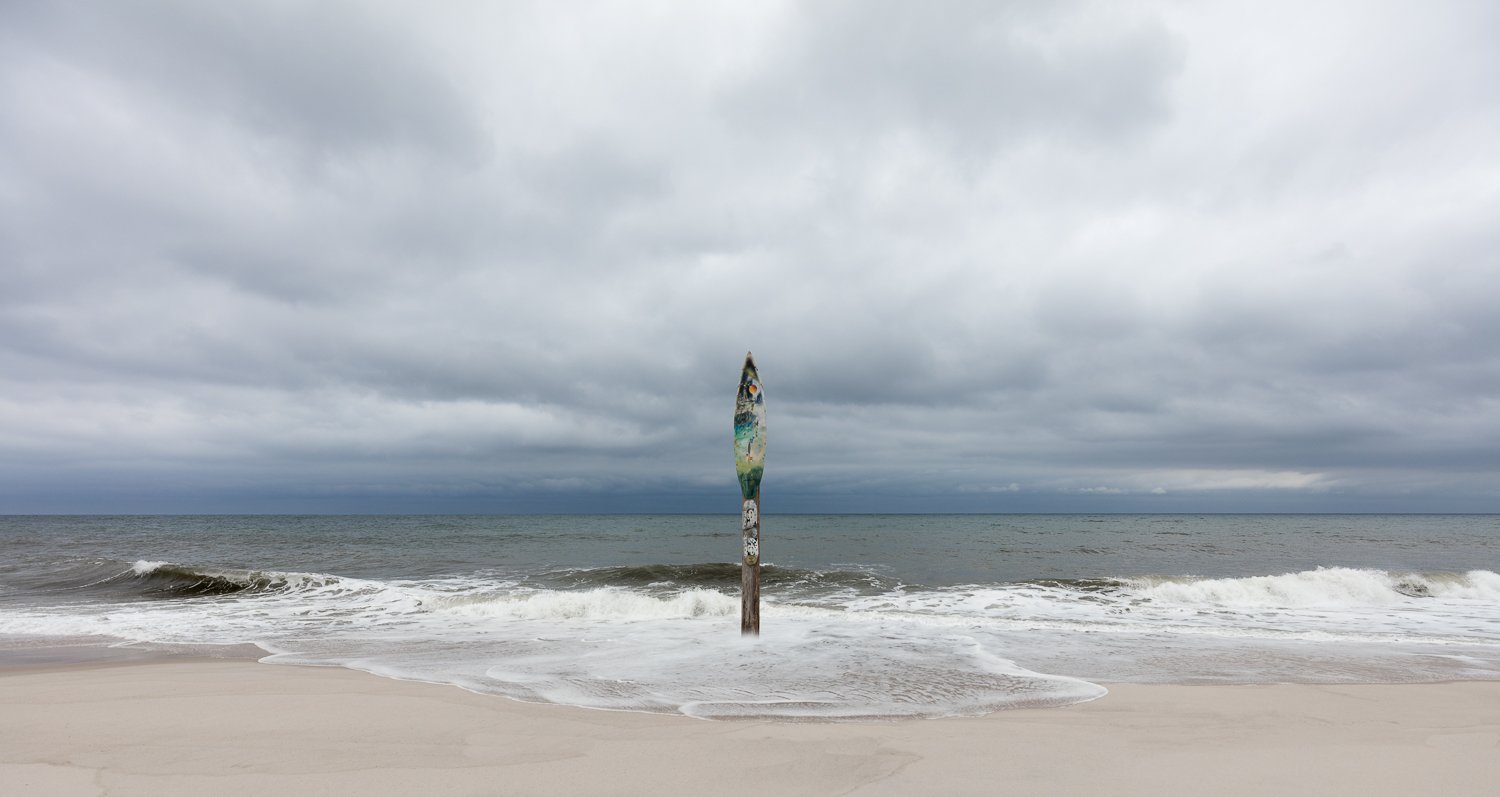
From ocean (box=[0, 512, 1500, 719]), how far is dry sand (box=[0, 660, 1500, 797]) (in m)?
0.84

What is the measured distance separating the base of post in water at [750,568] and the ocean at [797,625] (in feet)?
1.03

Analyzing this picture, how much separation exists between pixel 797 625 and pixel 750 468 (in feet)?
12.7

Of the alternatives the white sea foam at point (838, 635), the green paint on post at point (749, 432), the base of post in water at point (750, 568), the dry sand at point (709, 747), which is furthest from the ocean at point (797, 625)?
the green paint on post at point (749, 432)

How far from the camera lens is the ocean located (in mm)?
7808

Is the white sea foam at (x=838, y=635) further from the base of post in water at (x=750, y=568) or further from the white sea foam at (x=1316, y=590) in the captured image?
the base of post in water at (x=750, y=568)

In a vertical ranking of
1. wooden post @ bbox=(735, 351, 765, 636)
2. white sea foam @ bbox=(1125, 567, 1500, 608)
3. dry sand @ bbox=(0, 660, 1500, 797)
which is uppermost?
wooden post @ bbox=(735, 351, 765, 636)

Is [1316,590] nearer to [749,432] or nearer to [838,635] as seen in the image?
[838,635]

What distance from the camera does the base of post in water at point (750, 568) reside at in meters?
10.6

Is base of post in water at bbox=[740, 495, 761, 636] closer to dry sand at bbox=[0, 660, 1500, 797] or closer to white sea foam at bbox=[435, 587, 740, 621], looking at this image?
dry sand at bbox=[0, 660, 1500, 797]

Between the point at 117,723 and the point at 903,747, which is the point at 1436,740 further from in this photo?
the point at 117,723

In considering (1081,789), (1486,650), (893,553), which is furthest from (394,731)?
(893,553)

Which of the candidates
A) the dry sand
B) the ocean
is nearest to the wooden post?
the ocean

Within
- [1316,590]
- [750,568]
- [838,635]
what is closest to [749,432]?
[750,568]

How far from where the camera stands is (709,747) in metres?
5.04
